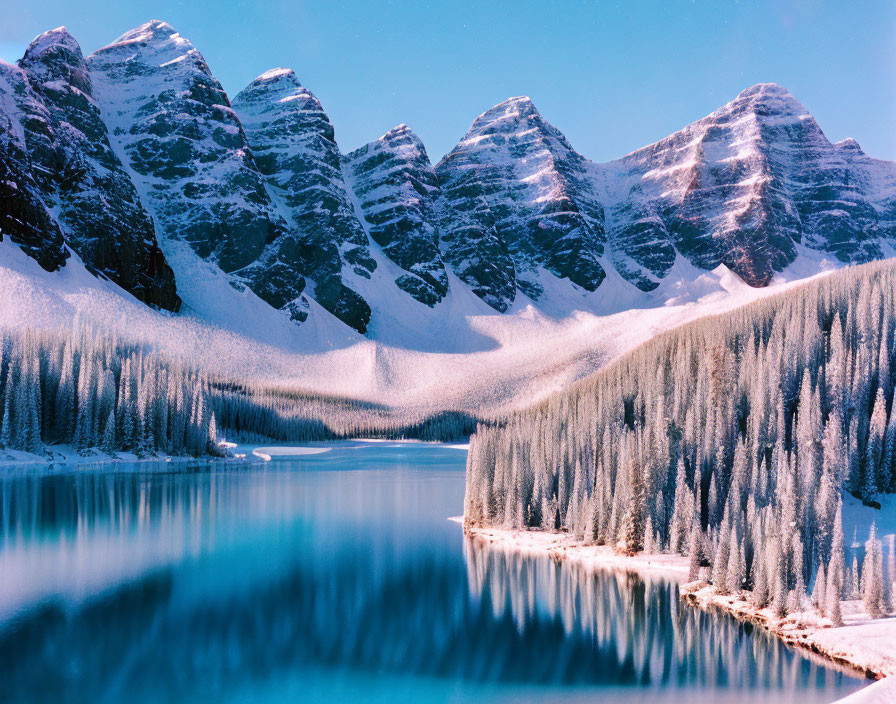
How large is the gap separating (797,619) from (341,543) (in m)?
28.6

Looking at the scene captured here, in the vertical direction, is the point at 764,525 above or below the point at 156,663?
above

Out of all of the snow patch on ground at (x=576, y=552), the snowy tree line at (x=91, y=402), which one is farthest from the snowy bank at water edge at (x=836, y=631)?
the snowy tree line at (x=91, y=402)

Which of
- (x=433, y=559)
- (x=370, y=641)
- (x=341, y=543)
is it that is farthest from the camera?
(x=341, y=543)

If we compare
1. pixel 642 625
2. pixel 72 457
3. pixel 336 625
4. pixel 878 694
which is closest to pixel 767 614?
pixel 642 625

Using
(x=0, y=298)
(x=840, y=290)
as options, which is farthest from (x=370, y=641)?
(x=0, y=298)

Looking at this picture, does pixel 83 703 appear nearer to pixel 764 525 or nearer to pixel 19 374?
pixel 764 525

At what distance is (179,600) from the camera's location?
109ft

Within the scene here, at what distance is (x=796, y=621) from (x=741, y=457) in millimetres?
14405

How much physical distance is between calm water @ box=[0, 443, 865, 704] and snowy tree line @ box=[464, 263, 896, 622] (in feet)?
14.1

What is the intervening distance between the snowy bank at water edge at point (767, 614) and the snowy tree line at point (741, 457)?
2.94ft

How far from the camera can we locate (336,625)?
3078cm

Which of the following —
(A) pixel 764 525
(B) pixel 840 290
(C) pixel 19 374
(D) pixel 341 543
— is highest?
(B) pixel 840 290

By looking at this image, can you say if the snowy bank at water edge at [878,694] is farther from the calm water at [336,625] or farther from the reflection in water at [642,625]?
the reflection in water at [642,625]

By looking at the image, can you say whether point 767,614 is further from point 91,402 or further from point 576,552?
point 91,402
